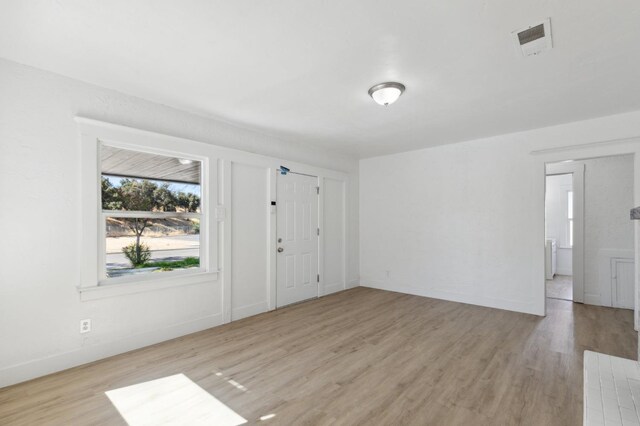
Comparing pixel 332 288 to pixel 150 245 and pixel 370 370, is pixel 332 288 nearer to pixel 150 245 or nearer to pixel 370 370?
pixel 370 370

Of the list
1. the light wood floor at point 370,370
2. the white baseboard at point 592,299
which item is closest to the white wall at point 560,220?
the white baseboard at point 592,299

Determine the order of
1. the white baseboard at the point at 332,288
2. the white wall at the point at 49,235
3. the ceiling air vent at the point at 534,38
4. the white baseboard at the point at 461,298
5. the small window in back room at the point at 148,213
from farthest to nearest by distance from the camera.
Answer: the white baseboard at the point at 332,288 → the white baseboard at the point at 461,298 → the small window in back room at the point at 148,213 → the white wall at the point at 49,235 → the ceiling air vent at the point at 534,38

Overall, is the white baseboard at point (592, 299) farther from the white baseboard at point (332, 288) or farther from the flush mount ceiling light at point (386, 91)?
the flush mount ceiling light at point (386, 91)

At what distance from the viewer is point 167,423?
6.65 ft

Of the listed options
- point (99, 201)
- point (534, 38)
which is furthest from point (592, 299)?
point (99, 201)

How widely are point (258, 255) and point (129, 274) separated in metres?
1.64

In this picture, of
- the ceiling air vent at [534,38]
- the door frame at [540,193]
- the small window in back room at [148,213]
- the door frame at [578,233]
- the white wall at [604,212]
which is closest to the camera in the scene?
the ceiling air vent at [534,38]

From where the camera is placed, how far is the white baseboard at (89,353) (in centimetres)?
252

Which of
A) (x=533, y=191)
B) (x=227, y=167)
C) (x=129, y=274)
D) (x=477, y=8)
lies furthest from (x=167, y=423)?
(x=533, y=191)

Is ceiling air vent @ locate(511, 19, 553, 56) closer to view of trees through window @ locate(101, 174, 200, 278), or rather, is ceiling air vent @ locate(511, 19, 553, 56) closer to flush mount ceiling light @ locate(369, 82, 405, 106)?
flush mount ceiling light @ locate(369, 82, 405, 106)

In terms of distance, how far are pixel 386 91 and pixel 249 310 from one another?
333 cm

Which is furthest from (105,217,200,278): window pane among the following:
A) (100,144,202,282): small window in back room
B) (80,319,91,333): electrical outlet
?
(80,319,91,333): electrical outlet

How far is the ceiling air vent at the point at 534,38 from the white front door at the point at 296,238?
3.35 metres

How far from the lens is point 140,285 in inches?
126
